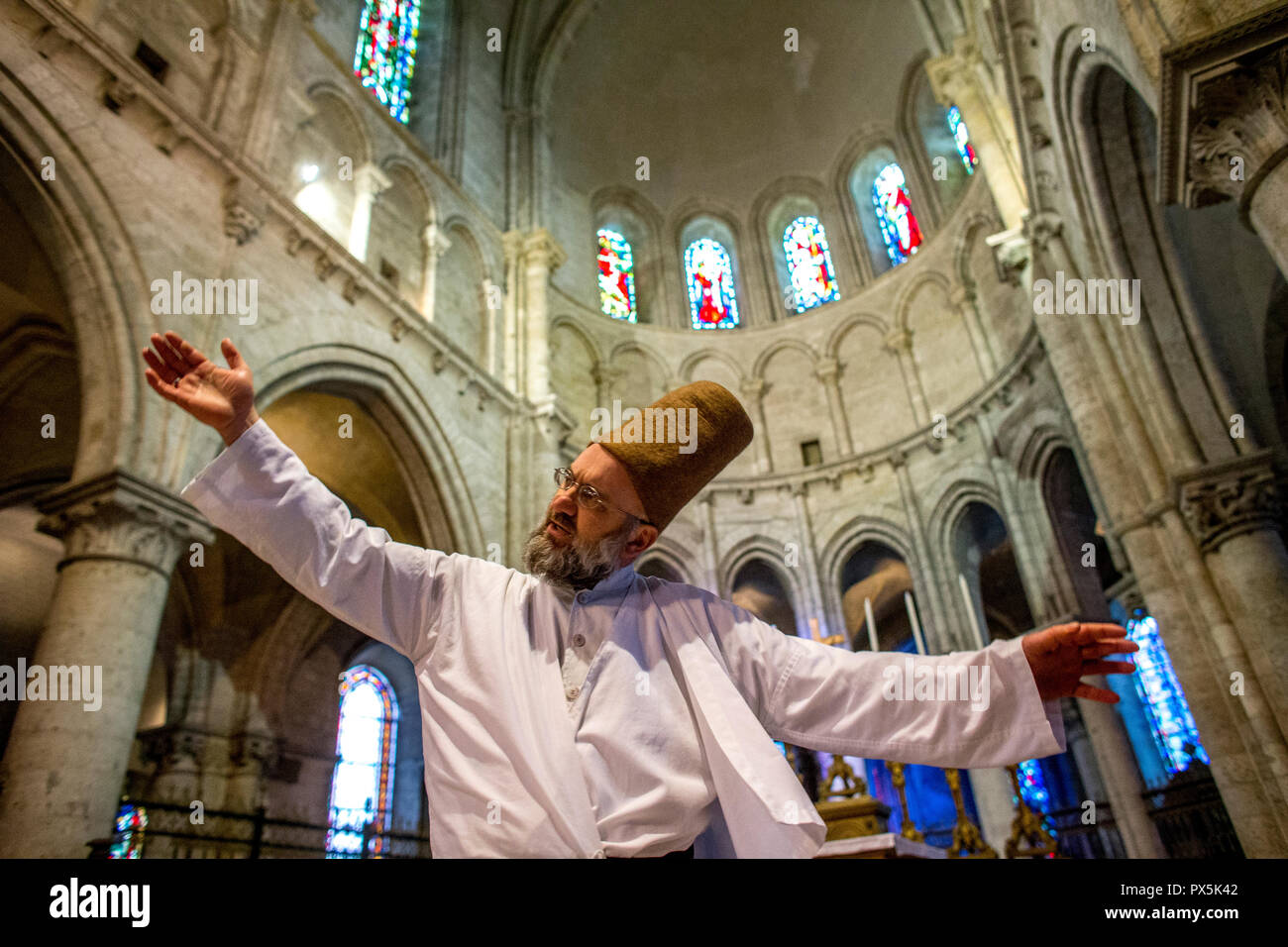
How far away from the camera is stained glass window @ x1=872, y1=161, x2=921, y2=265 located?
15766 mm

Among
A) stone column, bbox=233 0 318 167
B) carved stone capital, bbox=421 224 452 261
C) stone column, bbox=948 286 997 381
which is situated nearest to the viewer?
stone column, bbox=233 0 318 167

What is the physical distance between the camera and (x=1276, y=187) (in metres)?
3.90

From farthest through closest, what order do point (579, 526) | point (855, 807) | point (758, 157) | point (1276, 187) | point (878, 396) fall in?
point (758, 157) < point (878, 396) < point (855, 807) < point (1276, 187) < point (579, 526)

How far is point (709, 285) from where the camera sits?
17.5 m

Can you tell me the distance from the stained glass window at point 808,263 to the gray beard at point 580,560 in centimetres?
1555

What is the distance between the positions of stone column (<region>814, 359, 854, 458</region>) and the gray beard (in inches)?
522

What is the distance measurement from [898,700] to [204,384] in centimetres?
147

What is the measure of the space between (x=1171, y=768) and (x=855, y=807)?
9.41 metres

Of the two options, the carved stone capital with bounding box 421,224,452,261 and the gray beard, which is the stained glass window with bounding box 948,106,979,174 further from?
the gray beard

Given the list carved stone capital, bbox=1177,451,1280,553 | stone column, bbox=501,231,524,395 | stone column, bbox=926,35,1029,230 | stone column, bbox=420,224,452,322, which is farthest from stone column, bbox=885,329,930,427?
stone column, bbox=420,224,452,322

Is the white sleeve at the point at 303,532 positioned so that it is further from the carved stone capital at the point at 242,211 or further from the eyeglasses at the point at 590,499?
the carved stone capital at the point at 242,211

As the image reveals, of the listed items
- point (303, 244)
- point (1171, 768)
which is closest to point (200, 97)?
point (303, 244)

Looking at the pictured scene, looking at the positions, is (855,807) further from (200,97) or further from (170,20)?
(170,20)

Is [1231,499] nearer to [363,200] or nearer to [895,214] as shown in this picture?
[363,200]
